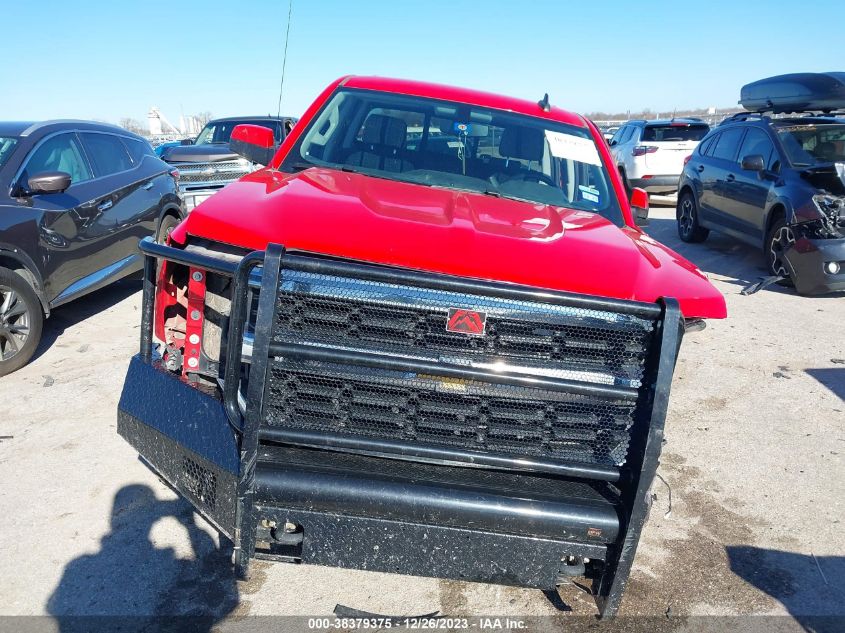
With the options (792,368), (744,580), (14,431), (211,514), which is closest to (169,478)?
(211,514)

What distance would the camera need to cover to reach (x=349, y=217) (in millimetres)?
2707

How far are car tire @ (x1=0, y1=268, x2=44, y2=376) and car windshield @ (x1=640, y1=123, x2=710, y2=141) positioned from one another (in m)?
12.8

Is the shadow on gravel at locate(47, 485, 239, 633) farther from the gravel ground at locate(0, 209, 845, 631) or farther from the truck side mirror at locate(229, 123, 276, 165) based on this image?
the truck side mirror at locate(229, 123, 276, 165)

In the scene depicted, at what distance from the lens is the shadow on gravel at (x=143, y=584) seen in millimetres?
2703

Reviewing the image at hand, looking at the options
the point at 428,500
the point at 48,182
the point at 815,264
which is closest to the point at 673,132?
the point at 815,264

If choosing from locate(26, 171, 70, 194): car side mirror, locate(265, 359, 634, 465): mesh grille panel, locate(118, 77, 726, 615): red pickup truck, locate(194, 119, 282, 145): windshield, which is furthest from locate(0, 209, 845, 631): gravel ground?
locate(194, 119, 282, 145): windshield

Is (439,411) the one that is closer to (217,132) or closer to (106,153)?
Result: (106,153)

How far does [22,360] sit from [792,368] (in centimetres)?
610

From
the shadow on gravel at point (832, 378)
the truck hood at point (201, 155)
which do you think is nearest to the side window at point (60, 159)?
the truck hood at point (201, 155)

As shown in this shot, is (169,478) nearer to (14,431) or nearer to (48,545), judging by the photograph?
(48,545)

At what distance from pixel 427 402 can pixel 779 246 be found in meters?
7.76

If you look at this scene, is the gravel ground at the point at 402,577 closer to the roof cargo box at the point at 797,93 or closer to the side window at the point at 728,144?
the roof cargo box at the point at 797,93

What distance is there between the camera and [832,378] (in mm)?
5703

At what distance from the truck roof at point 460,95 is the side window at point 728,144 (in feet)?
22.2
